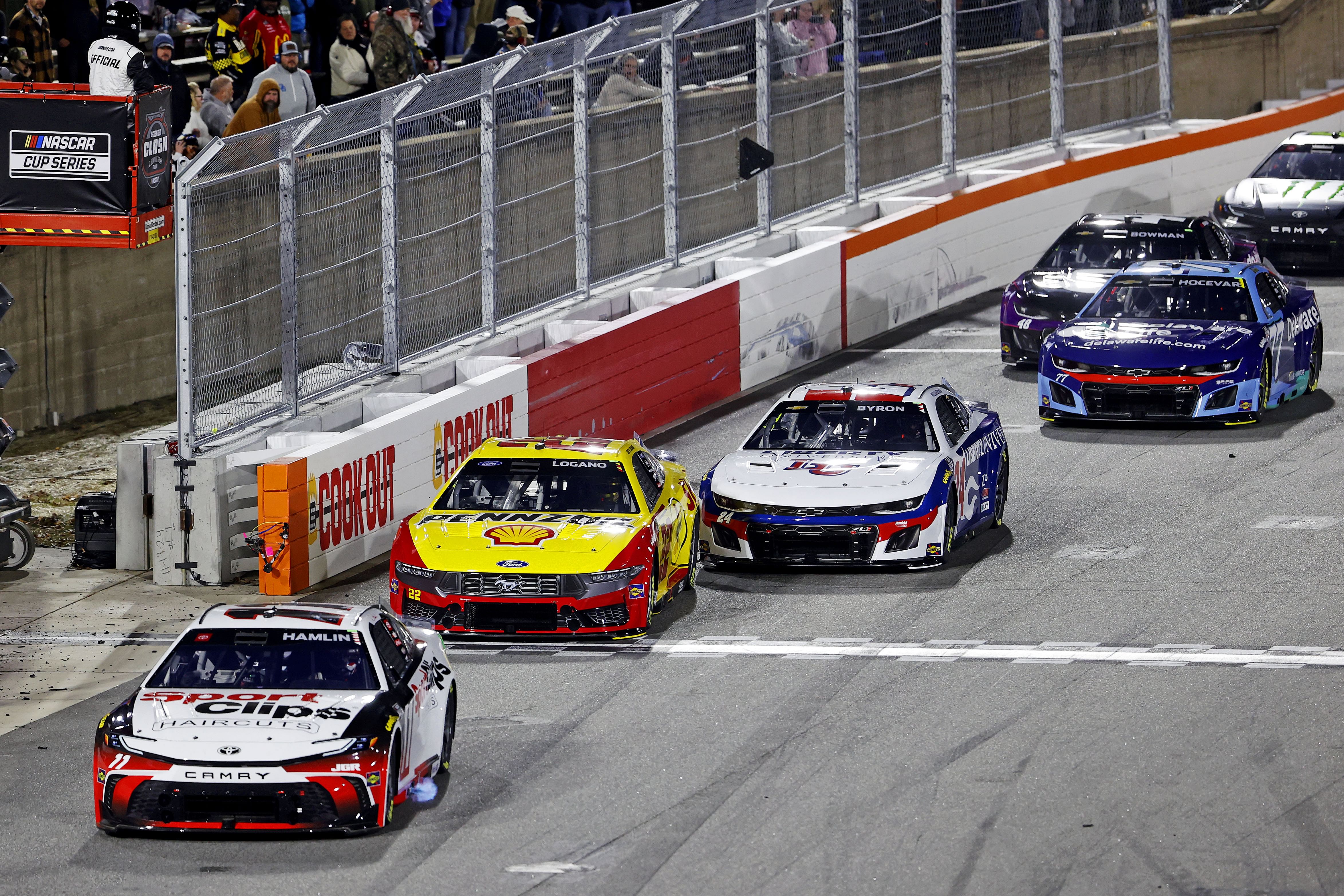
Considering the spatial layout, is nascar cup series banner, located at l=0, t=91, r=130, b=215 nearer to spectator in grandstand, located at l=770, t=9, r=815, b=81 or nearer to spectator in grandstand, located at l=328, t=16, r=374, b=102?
spectator in grandstand, located at l=328, t=16, r=374, b=102

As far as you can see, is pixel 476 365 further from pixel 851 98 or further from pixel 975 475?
pixel 851 98

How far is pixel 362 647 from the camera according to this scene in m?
11.2

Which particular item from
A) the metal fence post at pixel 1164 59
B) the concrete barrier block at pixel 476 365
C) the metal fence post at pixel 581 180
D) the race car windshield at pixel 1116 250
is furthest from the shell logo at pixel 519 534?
the metal fence post at pixel 1164 59

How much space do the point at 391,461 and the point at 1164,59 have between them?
1921 centimetres

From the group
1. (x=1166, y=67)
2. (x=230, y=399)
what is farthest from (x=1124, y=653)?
(x=1166, y=67)

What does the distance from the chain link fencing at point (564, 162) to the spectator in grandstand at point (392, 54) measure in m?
3.24

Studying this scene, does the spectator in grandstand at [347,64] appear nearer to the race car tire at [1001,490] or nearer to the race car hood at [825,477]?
the race car hood at [825,477]

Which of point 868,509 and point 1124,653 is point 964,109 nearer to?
point 868,509

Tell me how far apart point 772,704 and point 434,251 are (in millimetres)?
7824

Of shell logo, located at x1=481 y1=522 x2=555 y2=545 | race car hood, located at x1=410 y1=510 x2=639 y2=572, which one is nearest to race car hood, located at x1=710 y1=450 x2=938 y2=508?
race car hood, located at x1=410 y1=510 x2=639 y2=572

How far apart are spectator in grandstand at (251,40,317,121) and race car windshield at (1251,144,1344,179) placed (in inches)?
511

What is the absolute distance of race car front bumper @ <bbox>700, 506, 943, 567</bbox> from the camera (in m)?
16.0

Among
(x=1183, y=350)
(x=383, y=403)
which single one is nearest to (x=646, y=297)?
(x=383, y=403)

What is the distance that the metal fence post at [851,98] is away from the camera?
26.2 m
